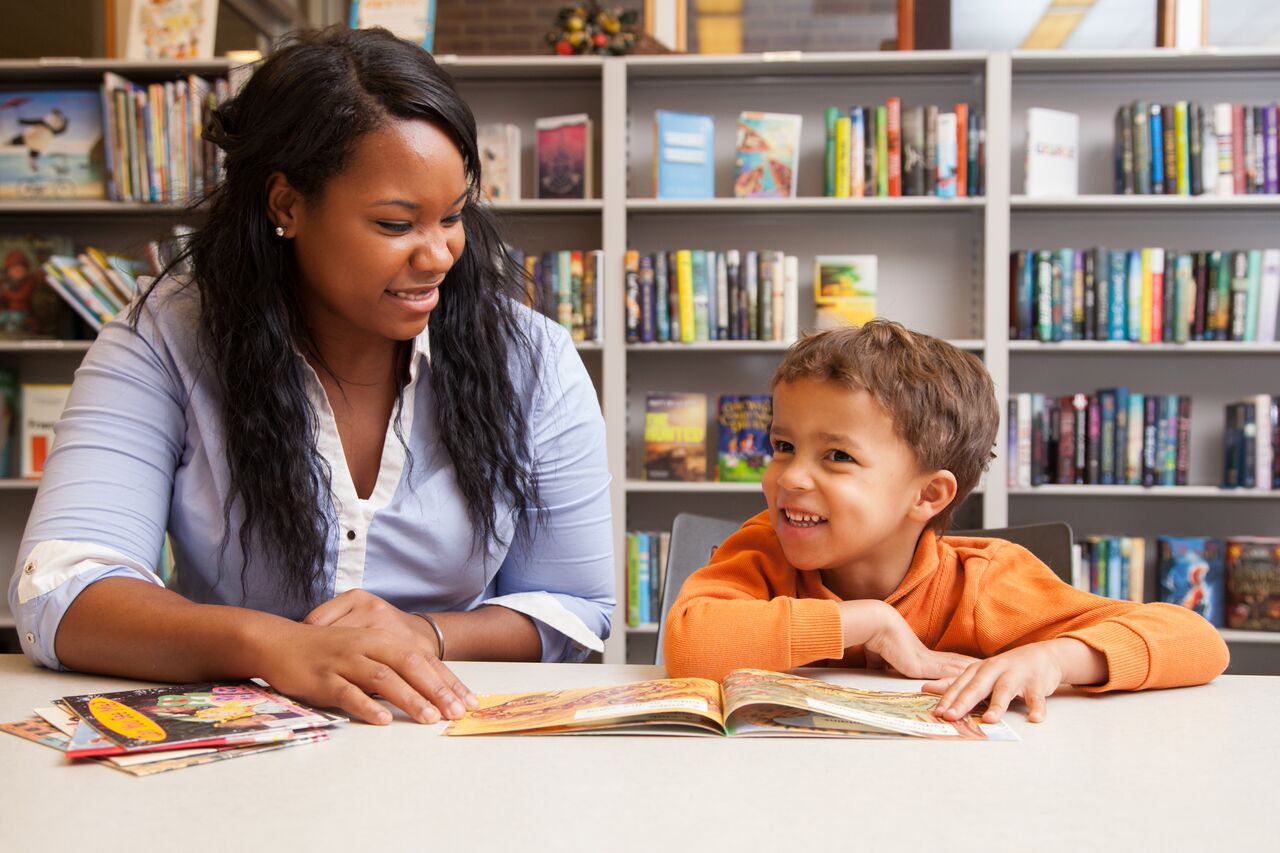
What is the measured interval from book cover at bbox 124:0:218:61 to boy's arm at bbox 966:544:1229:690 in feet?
8.93

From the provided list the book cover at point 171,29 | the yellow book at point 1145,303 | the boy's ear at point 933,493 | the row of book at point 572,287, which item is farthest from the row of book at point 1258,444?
the book cover at point 171,29

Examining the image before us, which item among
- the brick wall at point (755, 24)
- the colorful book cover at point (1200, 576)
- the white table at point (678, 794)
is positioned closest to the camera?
the white table at point (678, 794)

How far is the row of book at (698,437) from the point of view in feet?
10.1

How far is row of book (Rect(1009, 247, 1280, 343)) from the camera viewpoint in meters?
2.91

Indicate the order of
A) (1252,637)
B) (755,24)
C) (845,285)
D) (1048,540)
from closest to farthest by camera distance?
(1048,540)
(1252,637)
(845,285)
(755,24)

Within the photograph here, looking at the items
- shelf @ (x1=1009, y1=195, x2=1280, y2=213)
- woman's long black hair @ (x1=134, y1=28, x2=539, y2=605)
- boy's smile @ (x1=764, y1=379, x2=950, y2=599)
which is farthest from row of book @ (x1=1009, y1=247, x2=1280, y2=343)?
woman's long black hair @ (x1=134, y1=28, x2=539, y2=605)

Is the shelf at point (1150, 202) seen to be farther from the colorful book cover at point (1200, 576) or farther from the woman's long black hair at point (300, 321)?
the woman's long black hair at point (300, 321)

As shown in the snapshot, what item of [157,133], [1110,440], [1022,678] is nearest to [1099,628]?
[1022,678]

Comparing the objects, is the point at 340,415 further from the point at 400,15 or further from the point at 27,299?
the point at 27,299

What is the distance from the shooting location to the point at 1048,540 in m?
1.41

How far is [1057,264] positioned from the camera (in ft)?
9.59

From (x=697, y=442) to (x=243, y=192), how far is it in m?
2.05

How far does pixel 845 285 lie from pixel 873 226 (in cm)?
29

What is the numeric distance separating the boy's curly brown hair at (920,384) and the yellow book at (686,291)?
70.8 inches
